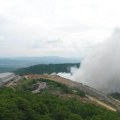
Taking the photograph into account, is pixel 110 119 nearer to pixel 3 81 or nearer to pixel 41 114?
pixel 41 114

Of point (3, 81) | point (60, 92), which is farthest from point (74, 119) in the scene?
point (3, 81)

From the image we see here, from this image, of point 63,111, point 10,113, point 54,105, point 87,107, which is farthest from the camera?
point 87,107

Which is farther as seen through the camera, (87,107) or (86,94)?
(86,94)

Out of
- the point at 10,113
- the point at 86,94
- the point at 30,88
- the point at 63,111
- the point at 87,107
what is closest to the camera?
the point at 10,113

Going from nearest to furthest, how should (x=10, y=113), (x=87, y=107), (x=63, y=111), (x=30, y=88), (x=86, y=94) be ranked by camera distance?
(x=10, y=113), (x=63, y=111), (x=87, y=107), (x=30, y=88), (x=86, y=94)

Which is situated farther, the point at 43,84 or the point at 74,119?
the point at 43,84

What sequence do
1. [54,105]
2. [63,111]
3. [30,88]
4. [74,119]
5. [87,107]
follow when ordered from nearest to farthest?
[74,119] < [63,111] < [54,105] < [87,107] < [30,88]

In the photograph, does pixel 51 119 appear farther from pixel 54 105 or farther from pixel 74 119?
pixel 54 105

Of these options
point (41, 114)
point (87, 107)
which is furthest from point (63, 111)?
point (87, 107)
